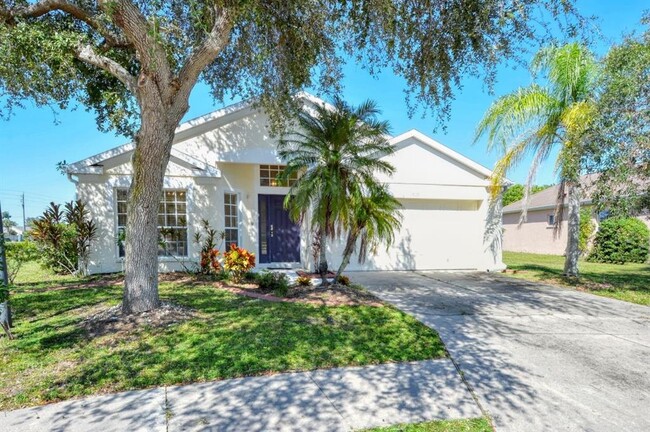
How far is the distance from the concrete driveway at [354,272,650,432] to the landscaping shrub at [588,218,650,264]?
11496mm

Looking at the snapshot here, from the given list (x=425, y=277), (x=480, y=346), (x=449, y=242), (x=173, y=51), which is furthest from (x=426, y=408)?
(x=449, y=242)

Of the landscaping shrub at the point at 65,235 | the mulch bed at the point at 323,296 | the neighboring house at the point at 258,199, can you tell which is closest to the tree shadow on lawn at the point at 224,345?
the mulch bed at the point at 323,296

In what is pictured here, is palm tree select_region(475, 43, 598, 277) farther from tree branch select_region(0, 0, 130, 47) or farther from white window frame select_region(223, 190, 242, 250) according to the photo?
tree branch select_region(0, 0, 130, 47)

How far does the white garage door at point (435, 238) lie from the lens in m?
13.4

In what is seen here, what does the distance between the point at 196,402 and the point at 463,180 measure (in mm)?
12195

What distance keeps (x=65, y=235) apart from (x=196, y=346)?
7655 millimetres

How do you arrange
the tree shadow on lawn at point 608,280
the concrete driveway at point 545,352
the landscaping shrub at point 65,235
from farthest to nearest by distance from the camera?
the tree shadow on lawn at point 608,280 < the landscaping shrub at point 65,235 < the concrete driveway at point 545,352

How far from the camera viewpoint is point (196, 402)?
141 inches

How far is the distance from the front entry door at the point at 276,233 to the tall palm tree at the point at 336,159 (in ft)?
13.6

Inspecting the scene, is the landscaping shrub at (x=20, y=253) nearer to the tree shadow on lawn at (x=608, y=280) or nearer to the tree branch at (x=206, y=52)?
the tree branch at (x=206, y=52)

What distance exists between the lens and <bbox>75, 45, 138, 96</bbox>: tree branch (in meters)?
6.14

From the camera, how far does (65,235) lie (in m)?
10.2

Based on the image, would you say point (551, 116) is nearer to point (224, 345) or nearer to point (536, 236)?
point (224, 345)

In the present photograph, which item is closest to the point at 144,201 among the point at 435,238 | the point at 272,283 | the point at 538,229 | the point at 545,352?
the point at 272,283
